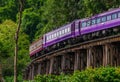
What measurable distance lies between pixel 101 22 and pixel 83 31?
317cm

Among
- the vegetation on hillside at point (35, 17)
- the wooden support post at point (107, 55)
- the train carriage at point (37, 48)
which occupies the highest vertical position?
the vegetation on hillside at point (35, 17)

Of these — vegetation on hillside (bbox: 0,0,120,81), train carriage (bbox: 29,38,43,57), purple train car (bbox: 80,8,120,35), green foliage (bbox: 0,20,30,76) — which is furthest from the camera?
green foliage (bbox: 0,20,30,76)

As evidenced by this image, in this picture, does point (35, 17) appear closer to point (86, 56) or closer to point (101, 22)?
point (101, 22)

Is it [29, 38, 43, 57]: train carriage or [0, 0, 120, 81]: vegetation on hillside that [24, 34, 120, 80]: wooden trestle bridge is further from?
[0, 0, 120, 81]: vegetation on hillside

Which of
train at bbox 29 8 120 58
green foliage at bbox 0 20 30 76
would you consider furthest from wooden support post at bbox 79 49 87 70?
green foliage at bbox 0 20 30 76

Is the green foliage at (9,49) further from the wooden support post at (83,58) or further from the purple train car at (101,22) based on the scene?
the wooden support post at (83,58)

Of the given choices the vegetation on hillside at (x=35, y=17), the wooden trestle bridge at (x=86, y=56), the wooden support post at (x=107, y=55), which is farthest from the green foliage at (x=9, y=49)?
the wooden support post at (x=107, y=55)

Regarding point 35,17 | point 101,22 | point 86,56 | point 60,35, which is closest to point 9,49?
point 35,17

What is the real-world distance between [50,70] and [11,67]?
32034 millimetres

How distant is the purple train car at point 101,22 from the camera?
38406mm

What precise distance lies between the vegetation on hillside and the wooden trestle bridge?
12.6 m

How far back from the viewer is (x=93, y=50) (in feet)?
121

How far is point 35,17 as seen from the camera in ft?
297

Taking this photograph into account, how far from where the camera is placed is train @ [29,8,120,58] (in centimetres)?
3912
